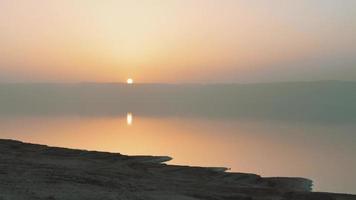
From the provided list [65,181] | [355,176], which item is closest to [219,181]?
[65,181]

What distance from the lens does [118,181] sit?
12.7 m

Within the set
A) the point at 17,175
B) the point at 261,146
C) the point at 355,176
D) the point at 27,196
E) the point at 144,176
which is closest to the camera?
the point at 27,196

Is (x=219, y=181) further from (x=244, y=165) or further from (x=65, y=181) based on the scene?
(x=244, y=165)

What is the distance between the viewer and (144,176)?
14508 mm

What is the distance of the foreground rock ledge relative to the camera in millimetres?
11039

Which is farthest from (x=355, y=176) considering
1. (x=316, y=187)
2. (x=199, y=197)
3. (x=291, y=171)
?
(x=199, y=197)

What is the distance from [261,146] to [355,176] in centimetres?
2005

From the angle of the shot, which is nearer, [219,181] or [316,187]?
[219,181]

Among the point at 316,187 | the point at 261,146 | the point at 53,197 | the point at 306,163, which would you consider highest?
the point at 261,146

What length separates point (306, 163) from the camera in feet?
127

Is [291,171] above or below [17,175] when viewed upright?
above

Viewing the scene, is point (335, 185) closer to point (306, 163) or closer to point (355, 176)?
point (355, 176)

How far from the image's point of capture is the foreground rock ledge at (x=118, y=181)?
11.0 metres

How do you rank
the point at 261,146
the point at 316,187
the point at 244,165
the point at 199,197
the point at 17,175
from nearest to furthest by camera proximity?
the point at 199,197
the point at 17,175
the point at 316,187
the point at 244,165
the point at 261,146
